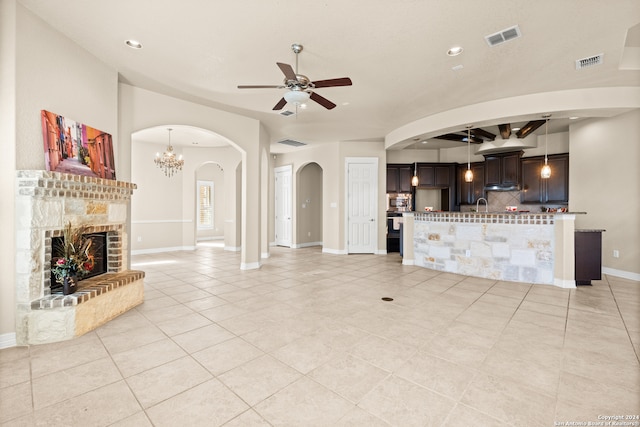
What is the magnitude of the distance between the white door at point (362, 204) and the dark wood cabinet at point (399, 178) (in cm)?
76

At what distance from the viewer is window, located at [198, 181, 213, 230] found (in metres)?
11.0

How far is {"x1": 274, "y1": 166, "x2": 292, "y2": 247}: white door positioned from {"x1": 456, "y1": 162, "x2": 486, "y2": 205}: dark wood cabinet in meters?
5.15

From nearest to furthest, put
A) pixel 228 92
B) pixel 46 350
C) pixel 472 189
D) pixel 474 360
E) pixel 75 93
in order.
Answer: pixel 474 360, pixel 46 350, pixel 75 93, pixel 228 92, pixel 472 189

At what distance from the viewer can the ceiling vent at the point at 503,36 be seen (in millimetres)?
3004

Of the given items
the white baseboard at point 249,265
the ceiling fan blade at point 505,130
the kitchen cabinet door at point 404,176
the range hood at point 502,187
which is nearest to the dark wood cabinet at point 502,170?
the range hood at point 502,187

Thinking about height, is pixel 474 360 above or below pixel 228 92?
below

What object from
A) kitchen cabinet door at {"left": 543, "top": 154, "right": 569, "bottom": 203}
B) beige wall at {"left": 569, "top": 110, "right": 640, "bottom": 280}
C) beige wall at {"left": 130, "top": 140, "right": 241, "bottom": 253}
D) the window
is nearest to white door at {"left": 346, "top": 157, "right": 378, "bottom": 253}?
beige wall at {"left": 130, "top": 140, "right": 241, "bottom": 253}

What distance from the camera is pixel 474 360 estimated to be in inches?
91.5

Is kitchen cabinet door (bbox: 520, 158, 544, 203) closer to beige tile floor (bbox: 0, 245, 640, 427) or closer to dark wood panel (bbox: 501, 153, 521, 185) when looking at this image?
dark wood panel (bbox: 501, 153, 521, 185)

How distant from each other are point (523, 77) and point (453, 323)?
3.63 m

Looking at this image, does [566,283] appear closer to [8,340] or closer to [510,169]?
[510,169]

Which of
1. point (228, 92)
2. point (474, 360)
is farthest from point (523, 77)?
point (228, 92)

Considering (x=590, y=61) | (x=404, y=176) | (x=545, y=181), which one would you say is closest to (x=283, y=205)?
(x=404, y=176)

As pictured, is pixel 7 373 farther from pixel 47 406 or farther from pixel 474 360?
pixel 474 360
